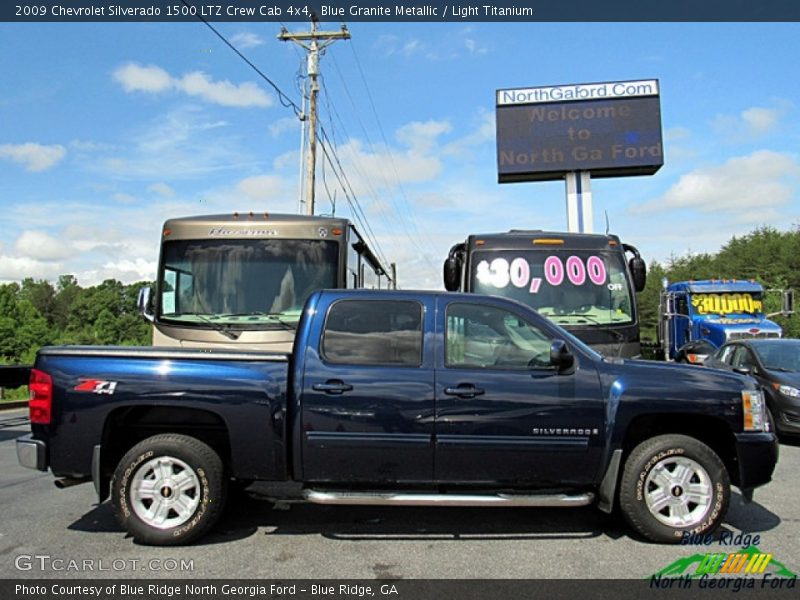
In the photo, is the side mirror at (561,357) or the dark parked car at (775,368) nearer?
the side mirror at (561,357)

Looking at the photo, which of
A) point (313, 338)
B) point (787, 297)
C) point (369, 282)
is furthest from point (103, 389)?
point (787, 297)

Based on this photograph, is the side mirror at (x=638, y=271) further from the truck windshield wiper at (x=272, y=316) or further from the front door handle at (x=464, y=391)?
the front door handle at (x=464, y=391)

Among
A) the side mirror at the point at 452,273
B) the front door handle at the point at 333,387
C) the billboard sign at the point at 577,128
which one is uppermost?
the billboard sign at the point at 577,128

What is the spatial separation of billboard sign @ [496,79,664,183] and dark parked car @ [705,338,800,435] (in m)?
11.4

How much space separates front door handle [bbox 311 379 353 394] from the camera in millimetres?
4680

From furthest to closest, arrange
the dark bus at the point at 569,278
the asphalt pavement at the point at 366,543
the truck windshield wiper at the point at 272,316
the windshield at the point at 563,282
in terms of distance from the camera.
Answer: the windshield at the point at 563,282 → the dark bus at the point at 569,278 → the truck windshield wiper at the point at 272,316 → the asphalt pavement at the point at 366,543

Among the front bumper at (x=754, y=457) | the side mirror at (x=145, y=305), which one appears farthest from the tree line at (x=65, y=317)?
the front bumper at (x=754, y=457)

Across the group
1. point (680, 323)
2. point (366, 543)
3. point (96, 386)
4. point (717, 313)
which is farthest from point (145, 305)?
point (680, 323)

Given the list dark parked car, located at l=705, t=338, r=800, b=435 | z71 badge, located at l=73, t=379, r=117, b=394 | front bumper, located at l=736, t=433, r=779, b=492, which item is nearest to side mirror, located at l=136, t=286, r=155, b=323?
z71 badge, located at l=73, t=379, r=117, b=394

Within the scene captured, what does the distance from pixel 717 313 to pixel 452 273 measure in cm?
1190

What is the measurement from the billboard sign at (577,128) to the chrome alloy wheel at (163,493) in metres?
18.3

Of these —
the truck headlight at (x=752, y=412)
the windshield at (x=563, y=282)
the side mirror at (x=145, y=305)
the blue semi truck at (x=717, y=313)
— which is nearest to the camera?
the truck headlight at (x=752, y=412)

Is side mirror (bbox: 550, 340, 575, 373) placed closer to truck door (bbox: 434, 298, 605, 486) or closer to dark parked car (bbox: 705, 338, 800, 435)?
truck door (bbox: 434, 298, 605, 486)

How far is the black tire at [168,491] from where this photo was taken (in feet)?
15.3
